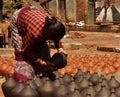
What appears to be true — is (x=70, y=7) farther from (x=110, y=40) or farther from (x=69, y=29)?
(x=110, y=40)

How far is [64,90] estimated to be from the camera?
5.28 metres

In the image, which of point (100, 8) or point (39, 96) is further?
point (100, 8)

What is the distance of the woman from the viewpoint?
5.20m

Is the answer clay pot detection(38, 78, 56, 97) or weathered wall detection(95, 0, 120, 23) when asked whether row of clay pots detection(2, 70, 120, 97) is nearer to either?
clay pot detection(38, 78, 56, 97)

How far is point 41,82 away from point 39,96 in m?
0.26

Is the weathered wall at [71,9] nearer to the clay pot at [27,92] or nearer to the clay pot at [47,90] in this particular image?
the clay pot at [47,90]

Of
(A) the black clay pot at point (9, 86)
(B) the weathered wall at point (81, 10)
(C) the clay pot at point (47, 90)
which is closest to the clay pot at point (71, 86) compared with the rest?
(C) the clay pot at point (47, 90)

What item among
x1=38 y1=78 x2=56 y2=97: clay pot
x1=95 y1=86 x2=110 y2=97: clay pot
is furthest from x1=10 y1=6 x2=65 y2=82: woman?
x1=95 y1=86 x2=110 y2=97: clay pot

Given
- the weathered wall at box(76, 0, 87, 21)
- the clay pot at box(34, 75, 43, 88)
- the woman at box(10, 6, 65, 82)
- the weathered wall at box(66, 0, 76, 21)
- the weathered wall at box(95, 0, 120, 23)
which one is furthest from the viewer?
the weathered wall at box(95, 0, 120, 23)

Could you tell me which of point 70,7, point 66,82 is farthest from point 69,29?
point 66,82

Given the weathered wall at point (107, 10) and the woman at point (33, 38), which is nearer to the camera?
the woman at point (33, 38)

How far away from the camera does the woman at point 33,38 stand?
17.0 ft

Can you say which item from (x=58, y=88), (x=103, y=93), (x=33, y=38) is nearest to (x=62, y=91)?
(x=58, y=88)

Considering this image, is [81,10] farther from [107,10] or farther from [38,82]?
[38,82]
